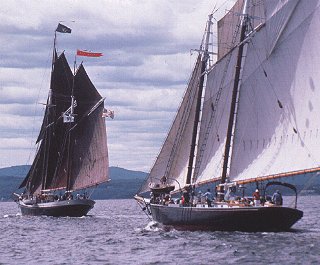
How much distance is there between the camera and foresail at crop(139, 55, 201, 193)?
76750 mm

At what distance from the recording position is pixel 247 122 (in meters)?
66.6

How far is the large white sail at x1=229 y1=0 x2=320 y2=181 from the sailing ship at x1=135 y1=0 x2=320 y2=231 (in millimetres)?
72

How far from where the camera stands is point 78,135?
369 ft

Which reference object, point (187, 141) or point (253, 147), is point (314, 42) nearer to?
point (253, 147)

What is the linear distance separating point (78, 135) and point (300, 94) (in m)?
54.6

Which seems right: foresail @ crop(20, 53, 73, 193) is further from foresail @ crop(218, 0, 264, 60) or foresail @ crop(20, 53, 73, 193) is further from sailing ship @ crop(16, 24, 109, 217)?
foresail @ crop(218, 0, 264, 60)

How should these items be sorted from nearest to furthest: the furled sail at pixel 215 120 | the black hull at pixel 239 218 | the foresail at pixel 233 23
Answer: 1. the black hull at pixel 239 218
2. the foresail at pixel 233 23
3. the furled sail at pixel 215 120

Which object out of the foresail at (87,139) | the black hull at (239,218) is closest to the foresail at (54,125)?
the foresail at (87,139)

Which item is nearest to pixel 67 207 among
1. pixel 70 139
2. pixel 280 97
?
pixel 70 139

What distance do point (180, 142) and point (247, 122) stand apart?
11606 millimetres

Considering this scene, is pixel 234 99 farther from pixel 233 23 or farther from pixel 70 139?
pixel 70 139

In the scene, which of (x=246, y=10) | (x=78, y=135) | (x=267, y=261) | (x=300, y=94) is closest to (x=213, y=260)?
(x=267, y=261)

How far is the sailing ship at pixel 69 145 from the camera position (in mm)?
109625

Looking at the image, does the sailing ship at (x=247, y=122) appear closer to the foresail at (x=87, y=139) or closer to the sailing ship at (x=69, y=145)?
the foresail at (x=87, y=139)
